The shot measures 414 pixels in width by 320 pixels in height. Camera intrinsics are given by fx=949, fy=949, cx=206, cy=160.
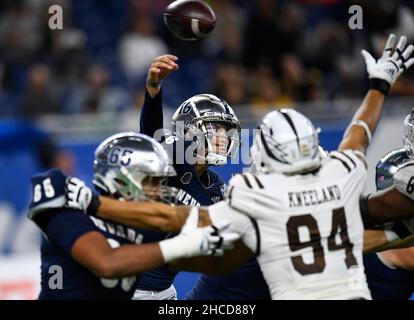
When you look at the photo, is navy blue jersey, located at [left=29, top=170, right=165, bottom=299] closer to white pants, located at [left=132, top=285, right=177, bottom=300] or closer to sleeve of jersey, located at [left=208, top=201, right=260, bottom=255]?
sleeve of jersey, located at [left=208, top=201, right=260, bottom=255]

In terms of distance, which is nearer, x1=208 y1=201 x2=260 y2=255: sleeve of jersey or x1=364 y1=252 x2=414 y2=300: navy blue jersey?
x1=208 y1=201 x2=260 y2=255: sleeve of jersey

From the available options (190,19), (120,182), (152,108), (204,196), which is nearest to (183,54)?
(190,19)

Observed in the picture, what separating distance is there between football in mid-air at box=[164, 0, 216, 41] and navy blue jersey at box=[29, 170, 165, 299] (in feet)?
6.57

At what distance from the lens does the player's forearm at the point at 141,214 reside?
4.61 metres

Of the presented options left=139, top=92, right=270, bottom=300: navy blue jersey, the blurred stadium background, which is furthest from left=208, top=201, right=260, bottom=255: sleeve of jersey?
the blurred stadium background

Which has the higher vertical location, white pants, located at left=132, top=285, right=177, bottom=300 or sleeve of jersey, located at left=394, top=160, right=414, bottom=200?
sleeve of jersey, located at left=394, top=160, right=414, bottom=200

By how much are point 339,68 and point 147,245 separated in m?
6.76

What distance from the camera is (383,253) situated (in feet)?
18.7

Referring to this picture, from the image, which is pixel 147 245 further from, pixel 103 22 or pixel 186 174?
pixel 103 22

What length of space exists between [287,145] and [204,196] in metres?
1.54

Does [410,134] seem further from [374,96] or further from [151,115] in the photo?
[151,115]

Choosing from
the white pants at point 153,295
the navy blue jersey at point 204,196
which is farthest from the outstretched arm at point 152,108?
the white pants at point 153,295

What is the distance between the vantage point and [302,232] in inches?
179

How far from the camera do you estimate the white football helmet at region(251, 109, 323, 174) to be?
466 cm
